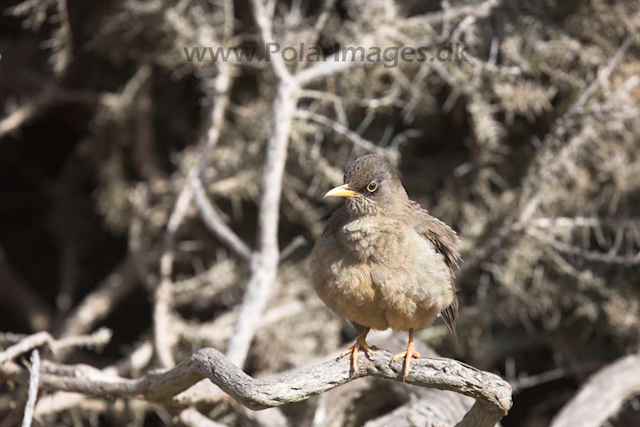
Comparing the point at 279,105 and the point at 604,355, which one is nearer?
the point at 279,105

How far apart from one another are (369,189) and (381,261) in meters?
0.40

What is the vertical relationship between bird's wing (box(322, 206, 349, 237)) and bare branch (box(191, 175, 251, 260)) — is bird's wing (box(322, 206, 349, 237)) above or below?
above

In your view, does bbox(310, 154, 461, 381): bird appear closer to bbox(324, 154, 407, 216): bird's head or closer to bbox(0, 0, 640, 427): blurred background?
bbox(324, 154, 407, 216): bird's head

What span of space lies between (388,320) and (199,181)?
81.2 inches

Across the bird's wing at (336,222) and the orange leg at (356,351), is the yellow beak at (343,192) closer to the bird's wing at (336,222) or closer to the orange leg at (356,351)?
the bird's wing at (336,222)

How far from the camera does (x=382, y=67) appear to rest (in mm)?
5113

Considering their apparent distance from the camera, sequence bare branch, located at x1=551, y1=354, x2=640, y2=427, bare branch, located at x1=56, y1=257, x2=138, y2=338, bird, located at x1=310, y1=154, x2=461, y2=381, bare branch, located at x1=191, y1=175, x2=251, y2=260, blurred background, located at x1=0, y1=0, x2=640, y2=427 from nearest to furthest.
→ bird, located at x1=310, y1=154, x2=461, y2=381 → bare branch, located at x1=551, y1=354, x2=640, y2=427 → bare branch, located at x1=191, y1=175, x2=251, y2=260 → blurred background, located at x1=0, y1=0, x2=640, y2=427 → bare branch, located at x1=56, y1=257, x2=138, y2=338

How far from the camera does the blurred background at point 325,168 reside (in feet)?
15.6

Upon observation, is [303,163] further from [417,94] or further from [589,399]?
[589,399]

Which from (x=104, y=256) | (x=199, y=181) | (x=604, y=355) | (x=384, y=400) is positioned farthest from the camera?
(x=104, y=256)

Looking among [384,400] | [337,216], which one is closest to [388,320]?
[337,216]

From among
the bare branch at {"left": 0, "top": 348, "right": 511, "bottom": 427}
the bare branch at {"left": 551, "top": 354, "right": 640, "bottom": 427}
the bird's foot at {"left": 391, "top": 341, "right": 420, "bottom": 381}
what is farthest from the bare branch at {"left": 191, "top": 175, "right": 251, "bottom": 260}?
the bare branch at {"left": 551, "top": 354, "right": 640, "bottom": 427}

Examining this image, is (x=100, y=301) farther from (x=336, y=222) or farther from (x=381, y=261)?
(x=381, y=261)

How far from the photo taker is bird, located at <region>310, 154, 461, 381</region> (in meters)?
3.21
